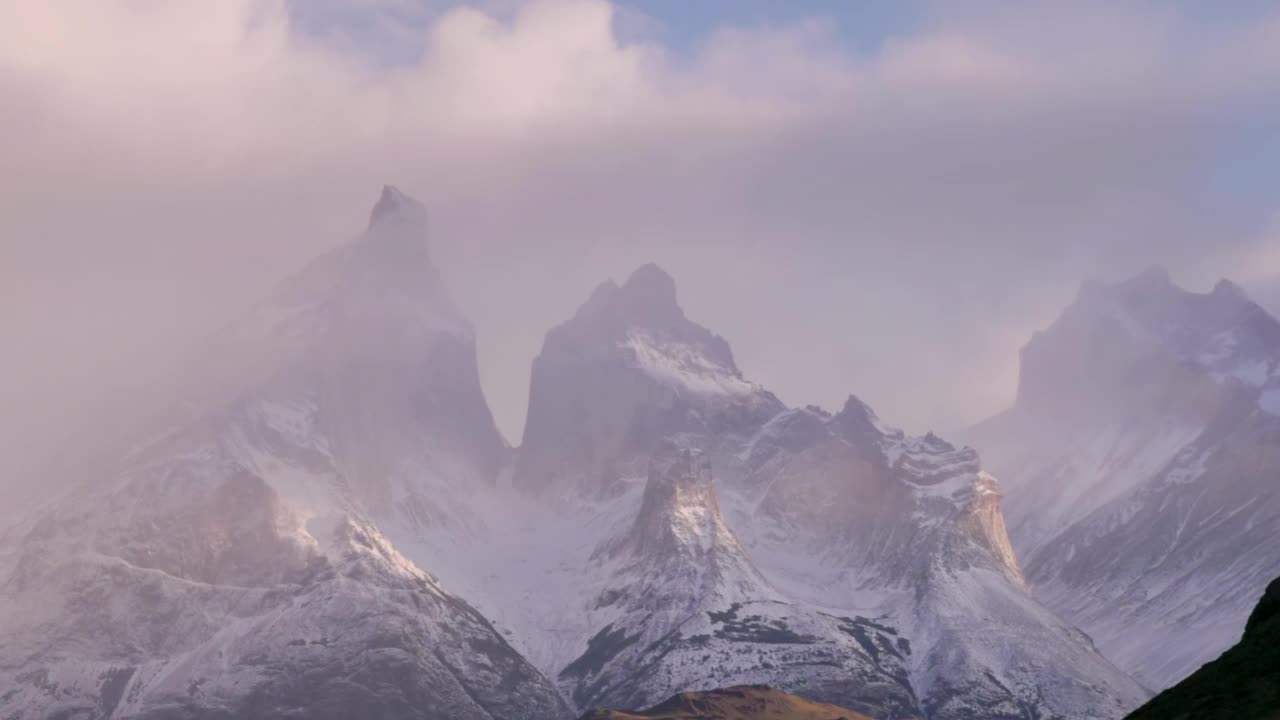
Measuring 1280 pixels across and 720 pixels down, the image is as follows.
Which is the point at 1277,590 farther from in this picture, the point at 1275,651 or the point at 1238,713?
the point at 1238,713

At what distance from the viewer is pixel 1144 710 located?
461ft

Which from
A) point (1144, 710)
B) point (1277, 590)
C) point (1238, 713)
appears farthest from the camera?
point (1277, 590)

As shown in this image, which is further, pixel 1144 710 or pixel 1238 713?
pixel 1144 710

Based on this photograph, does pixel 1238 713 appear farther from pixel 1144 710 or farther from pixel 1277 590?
pixel 1277 590

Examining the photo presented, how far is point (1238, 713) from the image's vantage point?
433 ft

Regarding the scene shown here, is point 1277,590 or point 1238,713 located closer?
point 1238,713

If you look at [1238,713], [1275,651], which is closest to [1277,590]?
[1275,651]

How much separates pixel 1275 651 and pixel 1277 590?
12368 millimetres

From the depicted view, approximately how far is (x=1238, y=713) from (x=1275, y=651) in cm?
946

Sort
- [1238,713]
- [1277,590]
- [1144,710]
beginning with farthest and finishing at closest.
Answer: [1277,590] < [1144,710] < [1238,713]

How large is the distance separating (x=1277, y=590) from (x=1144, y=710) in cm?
1808

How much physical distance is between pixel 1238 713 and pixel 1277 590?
21.7m

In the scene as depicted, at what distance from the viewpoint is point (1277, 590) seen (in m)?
151
